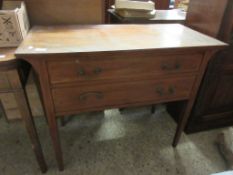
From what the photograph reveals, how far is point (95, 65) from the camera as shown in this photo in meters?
0.84

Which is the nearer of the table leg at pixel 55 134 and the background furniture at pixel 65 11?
the table leg at pixel 55 134

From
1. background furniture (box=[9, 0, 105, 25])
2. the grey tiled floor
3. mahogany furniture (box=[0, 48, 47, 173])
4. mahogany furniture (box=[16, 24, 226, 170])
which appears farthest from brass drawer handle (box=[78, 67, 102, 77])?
the grey tiled floor

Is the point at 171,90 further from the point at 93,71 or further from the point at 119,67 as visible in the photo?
the point at 93,71

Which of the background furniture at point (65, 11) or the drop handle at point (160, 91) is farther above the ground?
the background furniture at point (65, 11)

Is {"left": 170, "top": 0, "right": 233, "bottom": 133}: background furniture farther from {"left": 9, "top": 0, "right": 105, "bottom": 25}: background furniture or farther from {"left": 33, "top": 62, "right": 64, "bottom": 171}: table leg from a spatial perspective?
{"left": 33, "top": 62, "right": 64, "bottom": 171}: table leg

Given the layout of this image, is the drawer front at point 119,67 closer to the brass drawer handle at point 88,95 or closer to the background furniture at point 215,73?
the brass drawer handle at point 88,95

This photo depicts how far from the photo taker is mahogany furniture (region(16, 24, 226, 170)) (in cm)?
80

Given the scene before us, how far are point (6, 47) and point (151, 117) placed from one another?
1.27m

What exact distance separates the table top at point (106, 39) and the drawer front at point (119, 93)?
0.63 ft

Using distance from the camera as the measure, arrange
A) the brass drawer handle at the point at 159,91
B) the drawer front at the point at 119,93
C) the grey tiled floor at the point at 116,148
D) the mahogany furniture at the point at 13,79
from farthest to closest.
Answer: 1. the grey tiled floor at the point at 116,148
2. the brass drawer handle at the point at 159,91
3. the drawer front at the point at 119,93
4. the mahogany furniture at the point at 13,79

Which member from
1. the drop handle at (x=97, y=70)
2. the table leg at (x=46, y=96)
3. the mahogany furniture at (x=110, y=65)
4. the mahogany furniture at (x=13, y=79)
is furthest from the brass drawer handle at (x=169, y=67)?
the mahogany furniture at (x=13, y=79)

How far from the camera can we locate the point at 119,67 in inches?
34.5

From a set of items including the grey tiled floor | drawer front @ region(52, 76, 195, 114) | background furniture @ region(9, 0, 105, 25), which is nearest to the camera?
drawer front @ region(52, 76, 195, 114)

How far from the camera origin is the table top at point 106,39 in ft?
2.61
